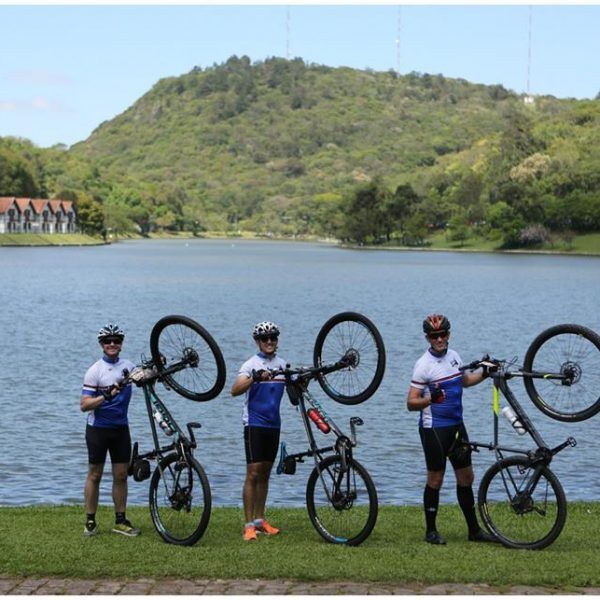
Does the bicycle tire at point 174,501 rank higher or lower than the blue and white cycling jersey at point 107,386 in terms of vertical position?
lower

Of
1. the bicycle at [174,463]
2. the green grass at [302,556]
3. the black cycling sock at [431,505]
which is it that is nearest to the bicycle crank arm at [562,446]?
the green grass at [302,556]

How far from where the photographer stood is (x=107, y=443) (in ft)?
43.6

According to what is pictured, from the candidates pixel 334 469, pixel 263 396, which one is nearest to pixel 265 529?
pixel 334 469

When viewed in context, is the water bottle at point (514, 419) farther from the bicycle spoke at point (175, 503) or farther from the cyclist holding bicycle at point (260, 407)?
the bicycle spoke at point (175, 503)

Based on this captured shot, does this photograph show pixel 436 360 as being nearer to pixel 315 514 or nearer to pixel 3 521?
pixel 315 514

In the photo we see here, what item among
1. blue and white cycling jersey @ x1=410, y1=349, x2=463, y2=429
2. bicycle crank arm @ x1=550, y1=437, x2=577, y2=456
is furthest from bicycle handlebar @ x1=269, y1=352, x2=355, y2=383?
bicycle crank arm @ x1=550, y1=437, x2=577, y2=456

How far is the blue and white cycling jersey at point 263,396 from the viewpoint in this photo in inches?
508

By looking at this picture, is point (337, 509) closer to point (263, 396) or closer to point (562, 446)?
point (263, 396)

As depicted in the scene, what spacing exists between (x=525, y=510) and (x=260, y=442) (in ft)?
10.4

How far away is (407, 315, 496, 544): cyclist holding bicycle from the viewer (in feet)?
41.5

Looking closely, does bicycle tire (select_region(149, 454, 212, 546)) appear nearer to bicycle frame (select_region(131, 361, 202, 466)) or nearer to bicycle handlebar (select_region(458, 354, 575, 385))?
bicycle frame (select_region(131, 361, 202, 466))

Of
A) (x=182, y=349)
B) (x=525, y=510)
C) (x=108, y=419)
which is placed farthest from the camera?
(x=182, y=349)

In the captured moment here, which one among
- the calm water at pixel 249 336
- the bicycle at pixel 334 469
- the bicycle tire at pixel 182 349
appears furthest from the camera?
the calm water at pixel 249 336

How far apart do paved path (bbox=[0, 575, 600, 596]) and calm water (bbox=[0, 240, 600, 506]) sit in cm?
913
